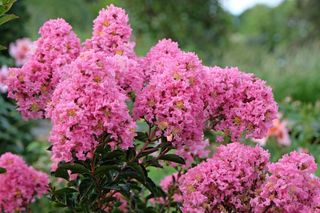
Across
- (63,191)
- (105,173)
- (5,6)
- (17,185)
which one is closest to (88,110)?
(105,173)

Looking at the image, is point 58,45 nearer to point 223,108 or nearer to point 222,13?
point 223,108

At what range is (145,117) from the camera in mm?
2010

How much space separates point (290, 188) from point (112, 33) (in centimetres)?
83

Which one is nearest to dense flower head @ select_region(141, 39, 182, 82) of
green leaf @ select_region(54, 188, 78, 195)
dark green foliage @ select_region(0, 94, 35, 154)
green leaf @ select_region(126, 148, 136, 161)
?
green leaf @ select_region(126, 148, 136, 161)

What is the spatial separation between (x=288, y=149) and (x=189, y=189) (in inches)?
114

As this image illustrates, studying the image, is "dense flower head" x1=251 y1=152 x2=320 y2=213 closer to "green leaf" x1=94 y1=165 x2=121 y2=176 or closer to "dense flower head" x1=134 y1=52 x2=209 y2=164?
"dense flower head" x1=134 y1=52 x2=209 y2=164

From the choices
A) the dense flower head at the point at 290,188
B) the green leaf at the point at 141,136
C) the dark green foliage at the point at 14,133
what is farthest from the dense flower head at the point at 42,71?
the dark green foliage at the point at 14,133

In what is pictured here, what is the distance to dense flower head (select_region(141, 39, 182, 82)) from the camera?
2140 mm

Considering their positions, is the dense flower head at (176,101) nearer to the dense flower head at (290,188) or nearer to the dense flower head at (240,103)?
the dense flower head at (240,103)

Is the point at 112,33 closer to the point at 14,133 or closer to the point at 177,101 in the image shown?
the point at 177,101

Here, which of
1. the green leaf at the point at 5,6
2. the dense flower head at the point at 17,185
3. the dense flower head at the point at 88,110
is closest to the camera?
the dense flower head at the point at 88,110

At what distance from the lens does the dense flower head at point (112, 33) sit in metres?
A: 2.20

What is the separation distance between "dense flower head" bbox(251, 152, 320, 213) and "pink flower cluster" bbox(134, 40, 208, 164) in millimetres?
282

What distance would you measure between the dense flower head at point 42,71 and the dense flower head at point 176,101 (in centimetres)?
37
